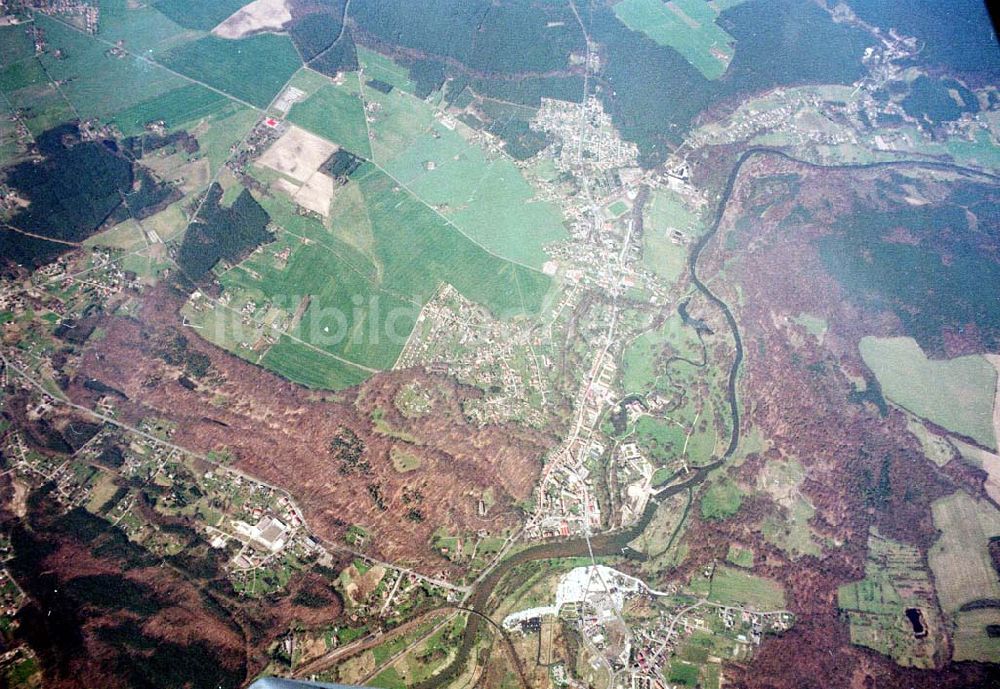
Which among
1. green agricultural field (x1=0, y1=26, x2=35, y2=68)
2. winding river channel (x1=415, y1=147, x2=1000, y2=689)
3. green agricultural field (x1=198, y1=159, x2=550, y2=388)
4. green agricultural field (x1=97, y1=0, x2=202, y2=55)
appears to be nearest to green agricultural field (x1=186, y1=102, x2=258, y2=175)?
green agricultural field (x1=198, y1=159, x2=550, y2=388)

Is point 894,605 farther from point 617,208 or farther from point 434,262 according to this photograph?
point 434,262

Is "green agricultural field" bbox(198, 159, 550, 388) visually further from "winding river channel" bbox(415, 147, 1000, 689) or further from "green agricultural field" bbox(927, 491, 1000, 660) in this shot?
"green agricultural field" bbox(927, 491, 1000, 660)

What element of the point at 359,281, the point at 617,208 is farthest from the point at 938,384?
the point at 359,281

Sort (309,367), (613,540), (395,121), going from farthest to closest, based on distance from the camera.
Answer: (395,121) < (309,367) < (613,540)

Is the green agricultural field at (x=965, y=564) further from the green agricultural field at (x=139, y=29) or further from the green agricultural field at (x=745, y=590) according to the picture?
the green agricultural field at (x=139, y=29)

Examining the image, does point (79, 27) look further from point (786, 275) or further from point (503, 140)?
point (786, 275)

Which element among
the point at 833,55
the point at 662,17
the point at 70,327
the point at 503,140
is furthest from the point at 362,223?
the point at 833,55
